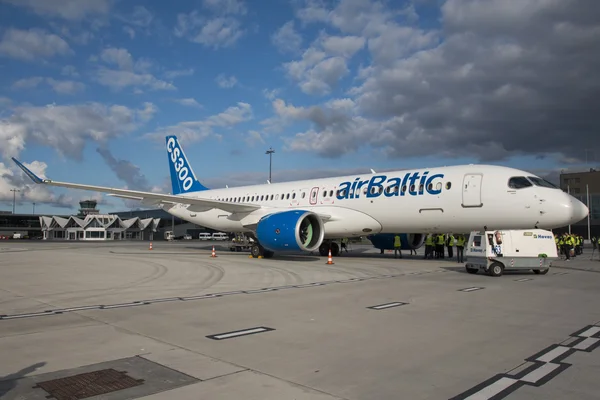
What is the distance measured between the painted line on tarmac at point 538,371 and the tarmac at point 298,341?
0.02m

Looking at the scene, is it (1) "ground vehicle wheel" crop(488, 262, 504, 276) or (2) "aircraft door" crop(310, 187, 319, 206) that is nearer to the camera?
(1) "ground vehicle wheel" crop(488, 262, 504, 276)

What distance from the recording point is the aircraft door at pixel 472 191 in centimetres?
1662

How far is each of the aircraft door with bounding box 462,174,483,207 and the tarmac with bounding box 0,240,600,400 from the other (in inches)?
202

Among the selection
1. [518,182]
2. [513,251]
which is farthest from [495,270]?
[518,182]

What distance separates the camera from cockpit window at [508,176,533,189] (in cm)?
1611

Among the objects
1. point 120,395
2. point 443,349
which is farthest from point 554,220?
point 120,395

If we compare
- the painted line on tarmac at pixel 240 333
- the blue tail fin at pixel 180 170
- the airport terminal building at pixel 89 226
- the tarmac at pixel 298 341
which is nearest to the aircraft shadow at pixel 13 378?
the tarmac at pixel 298 341

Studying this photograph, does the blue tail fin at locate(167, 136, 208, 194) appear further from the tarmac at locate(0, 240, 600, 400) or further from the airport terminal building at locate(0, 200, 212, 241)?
the airport terminal building at locate(0, 200, 212, 241)

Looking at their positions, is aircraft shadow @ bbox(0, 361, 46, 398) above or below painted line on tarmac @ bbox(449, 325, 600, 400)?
above

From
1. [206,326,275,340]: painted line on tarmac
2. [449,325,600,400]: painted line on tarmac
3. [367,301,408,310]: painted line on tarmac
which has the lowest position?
[449,325,600,400]: painted line on tarmac

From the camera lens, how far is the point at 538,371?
483 centimetres

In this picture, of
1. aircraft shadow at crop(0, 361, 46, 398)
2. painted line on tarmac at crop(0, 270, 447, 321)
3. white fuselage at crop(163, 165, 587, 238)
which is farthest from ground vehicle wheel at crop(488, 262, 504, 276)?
aircraft shadow at crop(0, 361, 46, 398)

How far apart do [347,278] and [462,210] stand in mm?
5984

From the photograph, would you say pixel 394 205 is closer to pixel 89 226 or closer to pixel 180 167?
pixel 180 167
